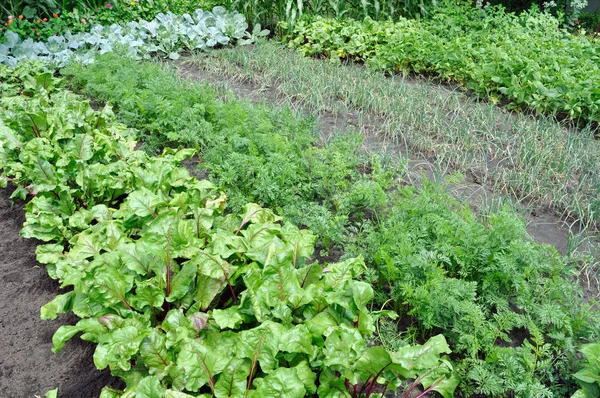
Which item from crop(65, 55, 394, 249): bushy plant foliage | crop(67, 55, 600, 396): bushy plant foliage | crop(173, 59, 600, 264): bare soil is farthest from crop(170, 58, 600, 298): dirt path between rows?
crop(65, 55, 394, 249): bushy plant foliage

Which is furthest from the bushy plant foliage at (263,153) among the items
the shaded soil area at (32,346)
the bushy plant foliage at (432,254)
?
the shaded soil area at (32,346)

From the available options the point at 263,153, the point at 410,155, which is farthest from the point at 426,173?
the point at 263,153

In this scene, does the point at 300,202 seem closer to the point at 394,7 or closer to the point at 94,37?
the point at 94,37

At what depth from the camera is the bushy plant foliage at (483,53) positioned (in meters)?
5.14

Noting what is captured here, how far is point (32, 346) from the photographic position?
2.51 meters

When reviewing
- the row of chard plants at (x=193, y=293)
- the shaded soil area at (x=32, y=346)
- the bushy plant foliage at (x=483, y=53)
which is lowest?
the shaded soil area at (x=32, y=346)

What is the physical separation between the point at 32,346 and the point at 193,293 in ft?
2.85

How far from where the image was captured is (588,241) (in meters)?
3.15

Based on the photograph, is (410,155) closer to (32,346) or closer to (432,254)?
(432,254)

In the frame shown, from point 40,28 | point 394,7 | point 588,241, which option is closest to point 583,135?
point 588,241

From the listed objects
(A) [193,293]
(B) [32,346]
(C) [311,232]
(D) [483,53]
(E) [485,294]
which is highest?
(D) [483,53]

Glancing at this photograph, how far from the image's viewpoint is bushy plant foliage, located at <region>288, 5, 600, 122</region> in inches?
202

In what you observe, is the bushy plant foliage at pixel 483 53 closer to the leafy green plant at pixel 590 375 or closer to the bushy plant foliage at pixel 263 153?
the bushy plant foliage at pixel 263 153

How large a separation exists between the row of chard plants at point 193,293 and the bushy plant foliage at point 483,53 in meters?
3.68
